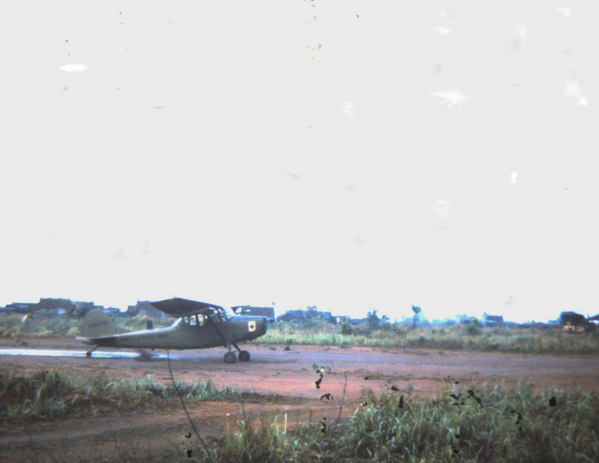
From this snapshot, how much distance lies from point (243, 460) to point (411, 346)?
18.9m

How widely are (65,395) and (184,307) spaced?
6.77m

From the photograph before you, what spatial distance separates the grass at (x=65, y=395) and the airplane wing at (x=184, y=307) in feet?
17.8

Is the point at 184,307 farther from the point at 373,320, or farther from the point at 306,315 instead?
the point at 306,315

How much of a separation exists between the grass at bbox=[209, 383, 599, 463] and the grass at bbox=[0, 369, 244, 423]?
2595mm

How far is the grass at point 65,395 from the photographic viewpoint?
16.9 ft

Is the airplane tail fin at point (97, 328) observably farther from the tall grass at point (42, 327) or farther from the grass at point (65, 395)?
the tall grass at point (42, 327)

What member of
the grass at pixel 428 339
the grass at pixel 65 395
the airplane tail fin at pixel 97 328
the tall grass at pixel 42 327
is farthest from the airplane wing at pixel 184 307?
the tall grass at pixel 42 327

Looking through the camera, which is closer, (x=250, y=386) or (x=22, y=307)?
(x=250, y=386)

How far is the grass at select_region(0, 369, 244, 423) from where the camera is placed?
515 cm

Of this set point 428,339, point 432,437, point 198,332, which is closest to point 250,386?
point 432,437

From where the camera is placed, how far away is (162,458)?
380cm

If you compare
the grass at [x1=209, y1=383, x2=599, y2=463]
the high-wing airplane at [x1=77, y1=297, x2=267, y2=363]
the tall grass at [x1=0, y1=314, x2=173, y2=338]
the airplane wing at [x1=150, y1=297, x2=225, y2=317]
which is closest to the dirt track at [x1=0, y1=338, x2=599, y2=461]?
the grass at [x1=209, y1=383, x2=599, y2=463]

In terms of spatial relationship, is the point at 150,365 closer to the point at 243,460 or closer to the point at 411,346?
the point at 243,460

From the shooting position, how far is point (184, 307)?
12.5 m
